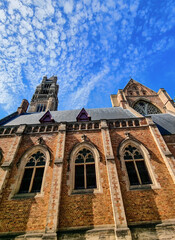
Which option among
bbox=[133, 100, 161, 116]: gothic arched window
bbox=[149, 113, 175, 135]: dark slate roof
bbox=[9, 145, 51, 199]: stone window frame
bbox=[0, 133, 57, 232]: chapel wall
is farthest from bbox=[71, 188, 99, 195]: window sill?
bbox=[133, 100, 161, 116]: gothic arched window

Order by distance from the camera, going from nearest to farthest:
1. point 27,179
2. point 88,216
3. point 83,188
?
1. point 88,216
2. point 83,188
3. point 27,179

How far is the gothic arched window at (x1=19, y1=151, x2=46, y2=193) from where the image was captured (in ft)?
25.2

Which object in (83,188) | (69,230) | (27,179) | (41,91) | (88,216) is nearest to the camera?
(69,230)

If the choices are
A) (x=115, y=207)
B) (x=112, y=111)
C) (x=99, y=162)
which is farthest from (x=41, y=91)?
(x=115, y=207)

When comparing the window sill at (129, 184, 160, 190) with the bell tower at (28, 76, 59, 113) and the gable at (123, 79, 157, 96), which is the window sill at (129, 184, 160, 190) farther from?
the bell tower at (28, 76, 59, 113)

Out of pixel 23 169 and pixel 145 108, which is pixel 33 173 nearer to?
pixel 23 169

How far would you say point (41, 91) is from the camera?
35.9 m

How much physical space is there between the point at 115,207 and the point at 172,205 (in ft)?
10.9

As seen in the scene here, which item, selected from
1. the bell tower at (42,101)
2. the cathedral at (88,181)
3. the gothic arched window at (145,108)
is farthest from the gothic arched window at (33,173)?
the bell tower at (42,101)

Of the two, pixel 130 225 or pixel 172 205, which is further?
pixel 172 205

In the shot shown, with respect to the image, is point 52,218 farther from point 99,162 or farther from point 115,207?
point 99,162

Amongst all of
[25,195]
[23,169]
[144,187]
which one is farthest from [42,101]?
[144,187]

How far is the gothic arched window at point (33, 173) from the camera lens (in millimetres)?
7695

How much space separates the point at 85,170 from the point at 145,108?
1552 centimetres
